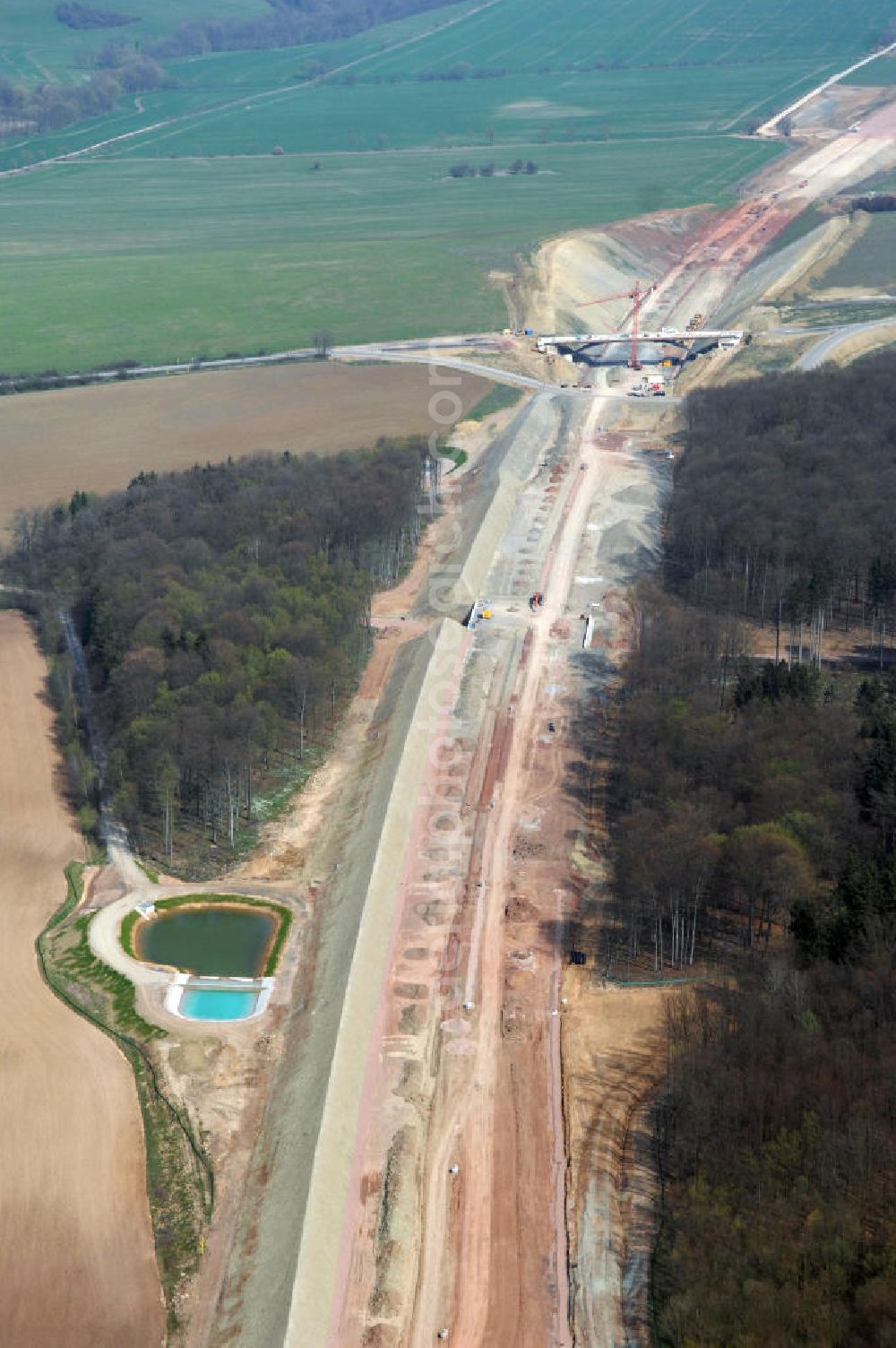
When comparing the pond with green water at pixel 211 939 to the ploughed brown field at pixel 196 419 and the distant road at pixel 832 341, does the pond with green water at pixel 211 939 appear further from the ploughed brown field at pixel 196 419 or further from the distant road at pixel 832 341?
the distant road at pixel 832 341

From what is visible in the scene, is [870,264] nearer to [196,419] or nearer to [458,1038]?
[196,419]

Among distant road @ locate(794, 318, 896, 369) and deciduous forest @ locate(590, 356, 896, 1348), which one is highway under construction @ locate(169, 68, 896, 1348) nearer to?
deciduous forest @ locate(590, 356, 896, 1348)

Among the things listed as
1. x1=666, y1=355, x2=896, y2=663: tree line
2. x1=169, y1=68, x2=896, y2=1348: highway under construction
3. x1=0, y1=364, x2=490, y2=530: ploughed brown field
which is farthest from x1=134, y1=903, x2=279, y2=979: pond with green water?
Result: x1=0, y1=364, x2=490, y2=530: ploughed brown field

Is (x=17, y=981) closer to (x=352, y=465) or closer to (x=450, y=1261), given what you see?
(x=450, y=1261)

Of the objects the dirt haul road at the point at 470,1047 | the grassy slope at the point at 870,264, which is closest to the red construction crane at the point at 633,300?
the grassy slope at the point at 870,264

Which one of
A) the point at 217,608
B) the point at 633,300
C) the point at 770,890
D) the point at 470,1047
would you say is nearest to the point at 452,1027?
the point at 470,1047
